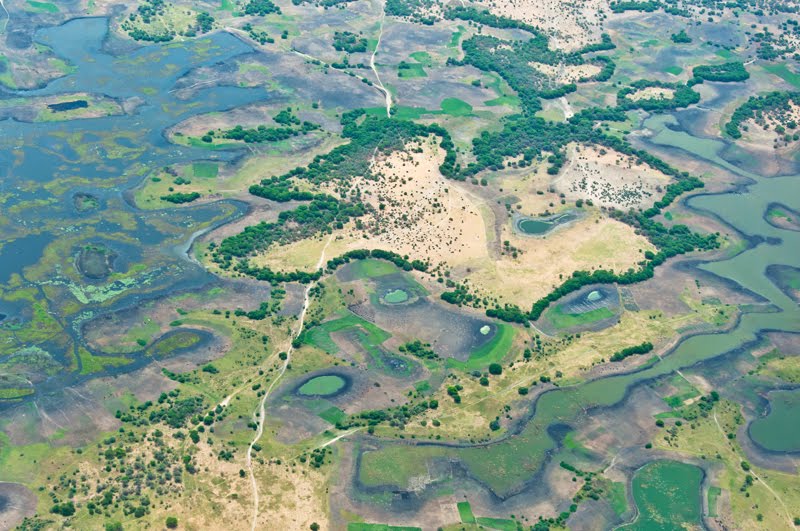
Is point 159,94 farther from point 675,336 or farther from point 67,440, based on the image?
point 675,336

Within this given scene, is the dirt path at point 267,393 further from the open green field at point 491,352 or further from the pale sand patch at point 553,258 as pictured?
the pale sand patch at point 553,258

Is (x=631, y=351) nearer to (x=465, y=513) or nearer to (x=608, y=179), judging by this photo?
(x=465, y=513)

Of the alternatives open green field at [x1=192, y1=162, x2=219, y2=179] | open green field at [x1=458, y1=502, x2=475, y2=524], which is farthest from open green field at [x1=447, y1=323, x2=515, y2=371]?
open green field at [x1=192, y1=162, x2=219, y2=179]

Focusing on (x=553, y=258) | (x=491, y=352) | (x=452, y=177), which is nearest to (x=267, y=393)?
(x=491, y=352)

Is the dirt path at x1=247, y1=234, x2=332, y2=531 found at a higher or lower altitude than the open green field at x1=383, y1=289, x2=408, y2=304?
higher

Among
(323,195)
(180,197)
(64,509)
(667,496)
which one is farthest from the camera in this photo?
(323,195)

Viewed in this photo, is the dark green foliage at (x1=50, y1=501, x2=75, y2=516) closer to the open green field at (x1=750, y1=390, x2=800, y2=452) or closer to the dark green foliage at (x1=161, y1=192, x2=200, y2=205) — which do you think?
the dark green foliage at (x1=161, y1=192, x2=200, y2=205)

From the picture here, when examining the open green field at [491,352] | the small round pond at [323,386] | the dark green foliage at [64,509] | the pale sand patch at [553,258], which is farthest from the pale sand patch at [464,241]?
the dark green foliage at [64,509]
